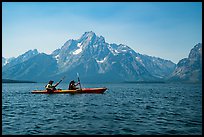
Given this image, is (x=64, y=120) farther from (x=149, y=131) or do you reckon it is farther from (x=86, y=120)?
(x=149, y=131)

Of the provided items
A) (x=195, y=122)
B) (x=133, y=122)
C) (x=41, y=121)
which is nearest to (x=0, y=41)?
(x=41, y=121)

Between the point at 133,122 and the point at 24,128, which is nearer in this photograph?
the point at 24,128

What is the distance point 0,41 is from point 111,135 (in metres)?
13.1

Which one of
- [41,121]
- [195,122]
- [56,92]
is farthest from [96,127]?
[56,92]

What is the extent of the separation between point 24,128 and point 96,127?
7482 millimetres

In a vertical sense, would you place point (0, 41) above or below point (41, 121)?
above

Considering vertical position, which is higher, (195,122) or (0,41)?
(0,41)

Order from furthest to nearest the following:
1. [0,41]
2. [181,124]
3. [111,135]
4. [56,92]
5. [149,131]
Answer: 1. [56,92]
2. [181,124]
3. [149,131]
4. [111,135]
5. [0,41]

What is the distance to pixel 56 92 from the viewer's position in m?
74.1

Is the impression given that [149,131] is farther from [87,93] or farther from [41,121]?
[87,93]

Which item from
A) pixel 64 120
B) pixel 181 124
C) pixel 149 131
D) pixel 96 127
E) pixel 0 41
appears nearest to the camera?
pixel 0 41

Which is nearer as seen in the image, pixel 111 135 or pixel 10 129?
pixel 111 135

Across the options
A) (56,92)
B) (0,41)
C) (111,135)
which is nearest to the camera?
(0,41)

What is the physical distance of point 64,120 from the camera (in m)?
29.9
